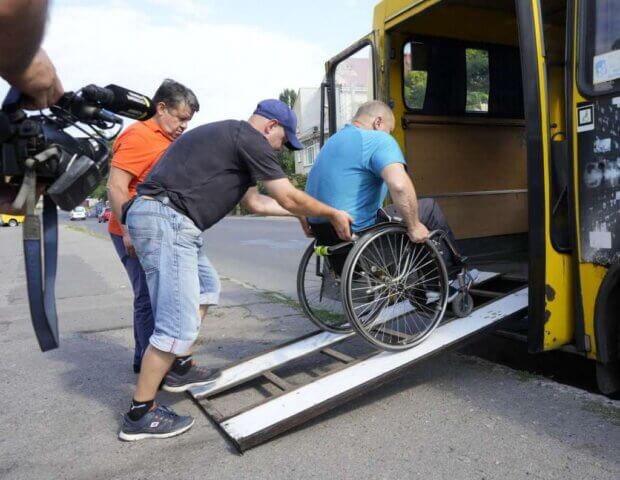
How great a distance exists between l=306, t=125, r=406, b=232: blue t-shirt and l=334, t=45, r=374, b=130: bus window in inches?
56.2

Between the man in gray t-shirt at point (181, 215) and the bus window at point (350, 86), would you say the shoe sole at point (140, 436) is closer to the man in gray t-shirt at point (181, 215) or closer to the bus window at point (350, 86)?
the man in gray t-shirt at point (181, 215)

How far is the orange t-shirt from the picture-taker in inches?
142

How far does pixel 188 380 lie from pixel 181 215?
1.15 meters

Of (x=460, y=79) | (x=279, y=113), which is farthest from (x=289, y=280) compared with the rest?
(x=279, y=113)

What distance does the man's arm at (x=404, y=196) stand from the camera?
10.8ft

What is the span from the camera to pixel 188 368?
3.55 m

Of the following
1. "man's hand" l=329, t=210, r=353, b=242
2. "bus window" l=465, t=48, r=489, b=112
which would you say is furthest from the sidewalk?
"bus window" l=465, t=48, r=489, b=112

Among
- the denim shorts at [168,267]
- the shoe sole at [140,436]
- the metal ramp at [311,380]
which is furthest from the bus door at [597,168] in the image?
the shoe sole at [140,436]

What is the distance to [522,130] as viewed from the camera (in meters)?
5.95

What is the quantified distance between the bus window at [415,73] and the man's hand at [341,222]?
2432mm

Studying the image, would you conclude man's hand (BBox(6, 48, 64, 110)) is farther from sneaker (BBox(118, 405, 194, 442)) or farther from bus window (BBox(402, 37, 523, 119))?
bus window (BBox(402, 37, 523, 119))

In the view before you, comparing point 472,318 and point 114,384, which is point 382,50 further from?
point 114,384

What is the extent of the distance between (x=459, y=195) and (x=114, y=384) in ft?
12.1

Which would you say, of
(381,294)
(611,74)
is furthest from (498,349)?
(611,74)
